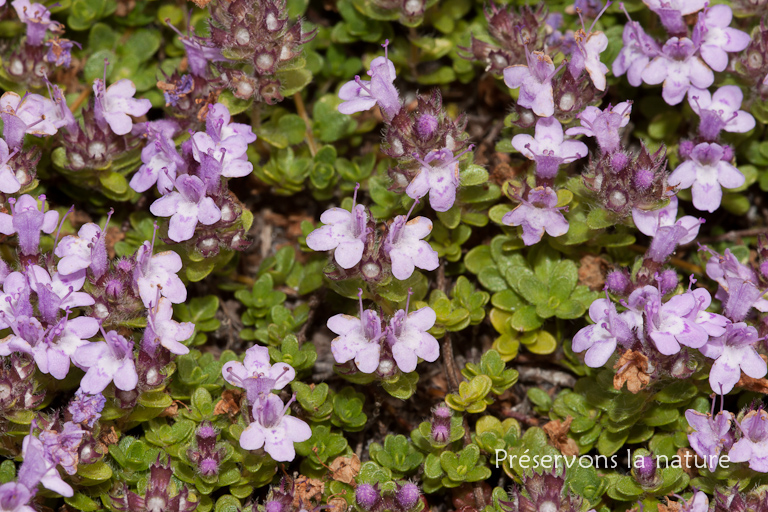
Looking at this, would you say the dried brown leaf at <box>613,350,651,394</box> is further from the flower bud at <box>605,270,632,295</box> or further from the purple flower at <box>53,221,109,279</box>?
the purple flower at <box>53,221,109,279</box>

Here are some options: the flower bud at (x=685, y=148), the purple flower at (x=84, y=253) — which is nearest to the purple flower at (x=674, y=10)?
the flower bud at (x=685, y=148)

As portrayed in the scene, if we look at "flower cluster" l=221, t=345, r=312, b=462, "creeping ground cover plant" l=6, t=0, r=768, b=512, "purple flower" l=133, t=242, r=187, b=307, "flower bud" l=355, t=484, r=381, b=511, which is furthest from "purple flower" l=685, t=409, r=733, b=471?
"purple flower" l=133, t=242, r=187, b=307

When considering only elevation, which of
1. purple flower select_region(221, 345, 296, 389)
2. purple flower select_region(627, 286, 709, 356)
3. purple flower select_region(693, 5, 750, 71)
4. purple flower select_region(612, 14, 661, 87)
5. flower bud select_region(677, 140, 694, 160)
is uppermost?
purple flower select_region(693, 5, 750, 71)

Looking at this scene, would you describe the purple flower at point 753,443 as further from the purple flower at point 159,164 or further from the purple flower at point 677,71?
the purple flower at point 159,164

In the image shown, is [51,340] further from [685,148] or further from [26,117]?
[685,148]

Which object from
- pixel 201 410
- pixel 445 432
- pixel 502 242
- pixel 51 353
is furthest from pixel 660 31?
pixel 51 353

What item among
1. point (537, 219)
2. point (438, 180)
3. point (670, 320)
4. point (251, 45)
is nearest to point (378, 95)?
point (438, 180)
